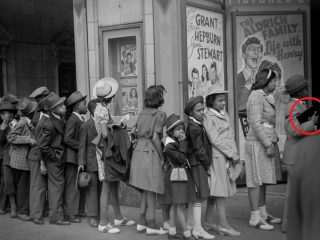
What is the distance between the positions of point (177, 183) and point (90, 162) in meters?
1.51

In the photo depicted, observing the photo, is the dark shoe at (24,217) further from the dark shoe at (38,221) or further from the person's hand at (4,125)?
the person's hand at (4,125)

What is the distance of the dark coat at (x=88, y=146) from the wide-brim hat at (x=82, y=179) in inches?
4.4

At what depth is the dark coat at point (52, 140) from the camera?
21.1ft

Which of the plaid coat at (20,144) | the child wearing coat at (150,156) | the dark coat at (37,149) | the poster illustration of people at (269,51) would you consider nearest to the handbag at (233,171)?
the child wearing coat at (150,156)

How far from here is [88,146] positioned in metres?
6.48

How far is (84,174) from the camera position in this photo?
6406 millimetres

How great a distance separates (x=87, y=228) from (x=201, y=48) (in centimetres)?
349

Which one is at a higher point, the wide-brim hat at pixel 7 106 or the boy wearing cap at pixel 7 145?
the wide-brim hat at pixel 7 106

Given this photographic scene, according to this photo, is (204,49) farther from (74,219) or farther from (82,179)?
(74,219)

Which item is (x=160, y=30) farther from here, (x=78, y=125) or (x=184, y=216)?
(x=184, y=216)

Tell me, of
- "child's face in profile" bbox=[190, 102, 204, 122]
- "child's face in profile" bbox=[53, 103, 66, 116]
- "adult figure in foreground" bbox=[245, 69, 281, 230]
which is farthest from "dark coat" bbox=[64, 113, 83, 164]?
"adult figure in foreground" bbox=[245, 69, 281, 230]

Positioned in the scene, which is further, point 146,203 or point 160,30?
point 160,30

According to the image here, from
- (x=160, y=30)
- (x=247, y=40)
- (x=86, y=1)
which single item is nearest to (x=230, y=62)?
(x=247, y=40)

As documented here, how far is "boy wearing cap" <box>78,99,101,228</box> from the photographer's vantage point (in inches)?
253
